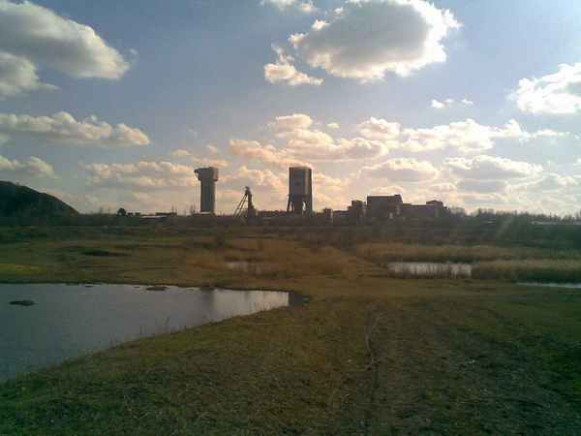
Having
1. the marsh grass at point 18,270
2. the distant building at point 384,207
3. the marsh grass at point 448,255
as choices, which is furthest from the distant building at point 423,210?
the marsh grass at point 18,270

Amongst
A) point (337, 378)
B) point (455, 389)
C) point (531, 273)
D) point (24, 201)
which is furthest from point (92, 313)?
point (24, 201)

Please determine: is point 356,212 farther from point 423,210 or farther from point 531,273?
point 531,273

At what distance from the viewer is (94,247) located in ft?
174

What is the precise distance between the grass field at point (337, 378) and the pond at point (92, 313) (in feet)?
7.38

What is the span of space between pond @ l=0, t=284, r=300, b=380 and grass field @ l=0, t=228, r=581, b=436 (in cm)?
225

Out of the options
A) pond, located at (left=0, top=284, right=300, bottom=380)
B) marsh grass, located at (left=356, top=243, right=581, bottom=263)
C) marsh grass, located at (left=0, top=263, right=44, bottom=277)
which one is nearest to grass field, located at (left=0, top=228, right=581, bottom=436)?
pond, located at (left=0, top=284, right=300, bottom=380)

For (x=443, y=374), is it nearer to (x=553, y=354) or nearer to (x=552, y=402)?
(x=552, y=402)

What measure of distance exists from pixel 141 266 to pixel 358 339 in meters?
29.7

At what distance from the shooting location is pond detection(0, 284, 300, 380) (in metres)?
14.9

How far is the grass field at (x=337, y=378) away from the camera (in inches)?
323

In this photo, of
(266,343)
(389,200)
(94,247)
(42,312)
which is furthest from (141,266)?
(389,200)

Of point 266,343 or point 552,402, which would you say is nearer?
point 552,402

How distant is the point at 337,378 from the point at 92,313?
45.0 feet

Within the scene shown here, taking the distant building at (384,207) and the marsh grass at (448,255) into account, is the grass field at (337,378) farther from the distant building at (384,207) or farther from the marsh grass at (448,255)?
the distant building at (384,207)
